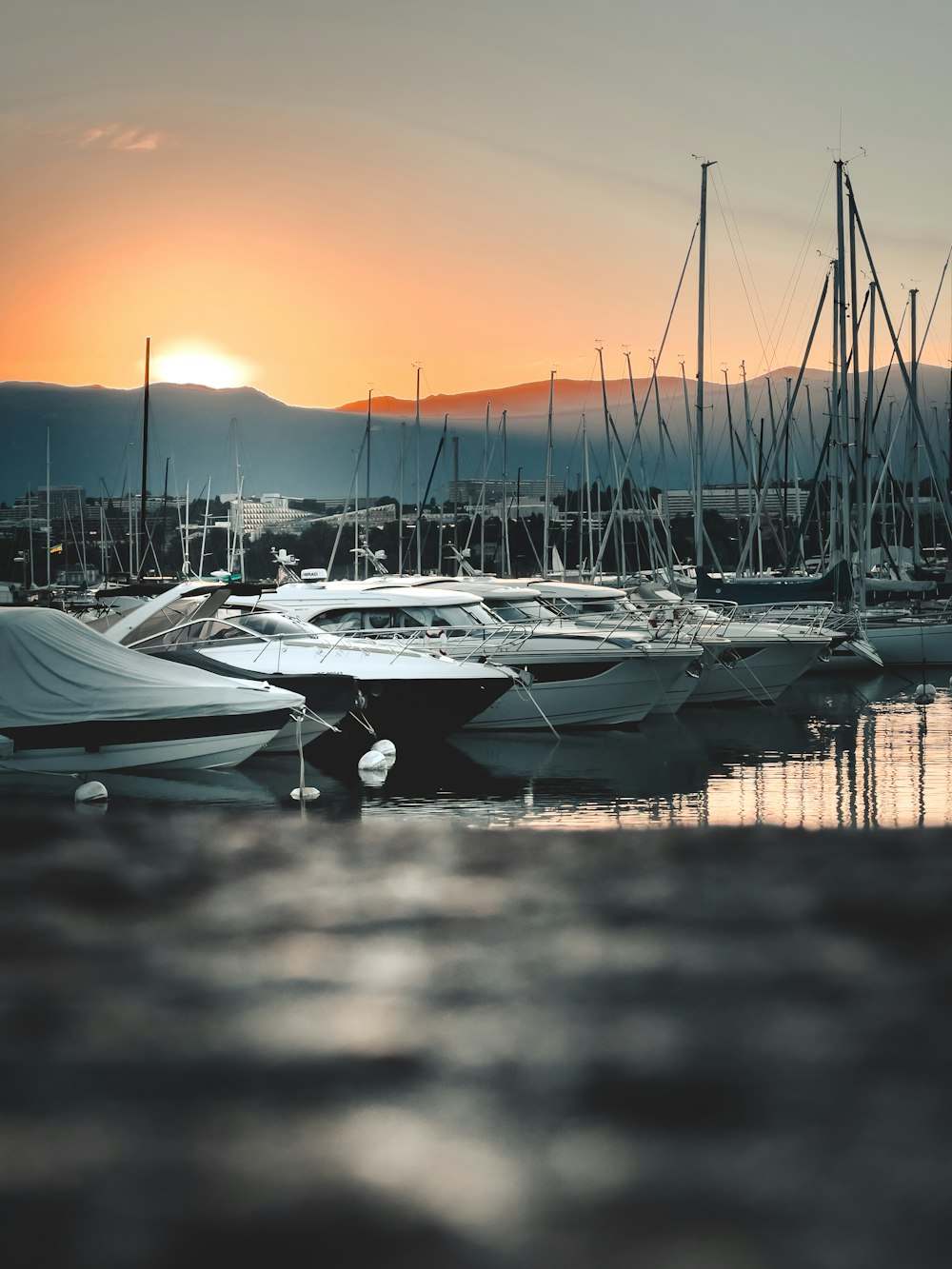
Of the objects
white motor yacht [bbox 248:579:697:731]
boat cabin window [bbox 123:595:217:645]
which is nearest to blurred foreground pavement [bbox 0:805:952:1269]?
boat cabin window [bbox 123:595:217:645]

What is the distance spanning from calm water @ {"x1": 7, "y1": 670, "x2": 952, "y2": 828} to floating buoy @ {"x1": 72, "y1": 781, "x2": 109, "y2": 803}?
0.15m

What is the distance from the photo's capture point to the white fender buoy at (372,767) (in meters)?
16.5

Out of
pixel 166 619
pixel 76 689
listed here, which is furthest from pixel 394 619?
pixel 76 689

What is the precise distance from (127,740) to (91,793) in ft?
4.45

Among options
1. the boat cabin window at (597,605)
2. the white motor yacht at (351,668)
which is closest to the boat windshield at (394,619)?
the white motor yacht at (351,668)

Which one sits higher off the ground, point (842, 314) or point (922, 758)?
point (842, 314)

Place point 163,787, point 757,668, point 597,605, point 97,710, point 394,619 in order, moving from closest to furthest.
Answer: point 163,787 < point 97,710 < point 394,619 < point 757,668 < point 597,605

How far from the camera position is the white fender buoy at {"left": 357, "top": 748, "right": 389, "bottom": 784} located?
16484 millimetres

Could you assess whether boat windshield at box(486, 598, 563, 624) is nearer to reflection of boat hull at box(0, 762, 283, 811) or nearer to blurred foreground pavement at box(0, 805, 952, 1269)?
reflection of boat hull at box(0, 762, 283, 811)

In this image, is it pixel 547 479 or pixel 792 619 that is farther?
pixel 547 479

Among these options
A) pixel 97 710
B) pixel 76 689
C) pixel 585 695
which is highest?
pixel 76 689

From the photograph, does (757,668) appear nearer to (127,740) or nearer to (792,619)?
(792,619)

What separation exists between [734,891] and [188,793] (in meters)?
6.92

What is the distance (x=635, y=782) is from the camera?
16.5 metres
